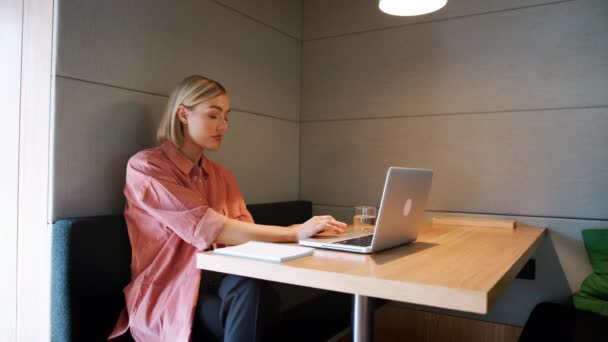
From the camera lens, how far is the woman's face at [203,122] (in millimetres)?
1985

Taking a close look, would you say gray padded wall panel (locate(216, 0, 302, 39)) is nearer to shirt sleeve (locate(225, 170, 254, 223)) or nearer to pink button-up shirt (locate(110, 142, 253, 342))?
shirt sleeve (locate(225, 170, 254, 223))

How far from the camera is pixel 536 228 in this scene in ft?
8.27

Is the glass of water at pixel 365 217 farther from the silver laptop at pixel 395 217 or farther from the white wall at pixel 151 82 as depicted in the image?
the white wall at pixel 151 82

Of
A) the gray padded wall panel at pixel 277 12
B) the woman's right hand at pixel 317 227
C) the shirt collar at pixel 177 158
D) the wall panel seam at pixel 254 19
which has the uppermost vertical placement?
the gray padded wall panel at pixel 277 12

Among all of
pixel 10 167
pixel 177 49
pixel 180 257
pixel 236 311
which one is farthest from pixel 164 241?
pixel 177 49

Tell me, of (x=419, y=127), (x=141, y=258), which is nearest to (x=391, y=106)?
(x=419, y=127)

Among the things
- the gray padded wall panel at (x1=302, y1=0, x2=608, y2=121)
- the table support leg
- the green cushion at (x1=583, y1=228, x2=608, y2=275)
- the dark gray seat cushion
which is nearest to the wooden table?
the table support leg

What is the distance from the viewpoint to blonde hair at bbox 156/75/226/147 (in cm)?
197

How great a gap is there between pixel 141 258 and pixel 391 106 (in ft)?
6.19

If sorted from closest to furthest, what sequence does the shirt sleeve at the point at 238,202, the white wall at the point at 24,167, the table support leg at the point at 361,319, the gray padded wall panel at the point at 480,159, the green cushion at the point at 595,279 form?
the table support leg at the point at 361,319 → the white wall at the point at 24,167 → the shirt sleeve at the point at 238,202 → the green cushion at the point at 595,279 → the gray padded wall panel at the point at 480,159

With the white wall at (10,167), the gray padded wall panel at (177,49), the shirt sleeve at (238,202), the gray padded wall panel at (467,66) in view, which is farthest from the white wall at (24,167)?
the gray padded wall panel at (467,66)

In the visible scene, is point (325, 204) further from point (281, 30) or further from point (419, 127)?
point (281, 30)

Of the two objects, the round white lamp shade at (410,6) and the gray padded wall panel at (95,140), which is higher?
the round white lamp shade at (410,6)

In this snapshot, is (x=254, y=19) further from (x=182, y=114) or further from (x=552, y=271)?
(x=552, y=271)
